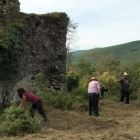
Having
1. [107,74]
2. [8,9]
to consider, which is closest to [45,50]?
[8,9]

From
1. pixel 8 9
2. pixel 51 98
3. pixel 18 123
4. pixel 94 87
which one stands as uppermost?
pixel 8 9

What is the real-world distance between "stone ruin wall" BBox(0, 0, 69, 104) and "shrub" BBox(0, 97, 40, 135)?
3848 millimetres

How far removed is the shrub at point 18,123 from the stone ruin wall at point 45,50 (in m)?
3.85

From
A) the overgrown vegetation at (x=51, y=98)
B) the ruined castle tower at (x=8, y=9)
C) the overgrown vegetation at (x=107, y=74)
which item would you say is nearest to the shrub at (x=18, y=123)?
the overgrown vegetation at (x=51, y=98)

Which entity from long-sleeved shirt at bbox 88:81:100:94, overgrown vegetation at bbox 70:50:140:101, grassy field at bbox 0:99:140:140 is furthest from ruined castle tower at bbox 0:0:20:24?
long-sleeved shirt at bbox 88:81:100:94

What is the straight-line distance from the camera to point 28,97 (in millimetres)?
5605

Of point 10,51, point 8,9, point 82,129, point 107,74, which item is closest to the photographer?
point 82,129

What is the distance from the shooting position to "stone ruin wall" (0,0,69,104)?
9180 millimetres

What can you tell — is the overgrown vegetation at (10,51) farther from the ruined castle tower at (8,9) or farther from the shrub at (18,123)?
the shrub at (18,123)

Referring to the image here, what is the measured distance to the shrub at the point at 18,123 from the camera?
4.83 meters

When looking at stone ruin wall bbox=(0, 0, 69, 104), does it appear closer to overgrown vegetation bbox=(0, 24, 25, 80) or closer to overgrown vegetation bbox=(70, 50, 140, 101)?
overgrown vegetation bbox=(0, 24, 25, 80)

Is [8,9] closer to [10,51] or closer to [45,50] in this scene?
[10,51]

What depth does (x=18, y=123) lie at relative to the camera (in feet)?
16.0

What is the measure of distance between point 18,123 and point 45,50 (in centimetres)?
554
